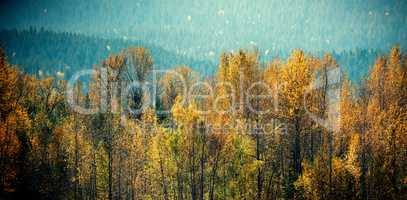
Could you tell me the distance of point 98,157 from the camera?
1615 inches

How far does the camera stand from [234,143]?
31.0 meters

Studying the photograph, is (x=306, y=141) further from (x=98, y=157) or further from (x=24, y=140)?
(x=24, y=140)

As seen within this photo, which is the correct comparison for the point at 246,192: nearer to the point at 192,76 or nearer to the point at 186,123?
the point at 186,123

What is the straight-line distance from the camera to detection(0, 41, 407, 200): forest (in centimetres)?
2970

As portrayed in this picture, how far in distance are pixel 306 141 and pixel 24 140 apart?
33.9 m

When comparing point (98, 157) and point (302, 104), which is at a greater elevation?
point (302, 104)

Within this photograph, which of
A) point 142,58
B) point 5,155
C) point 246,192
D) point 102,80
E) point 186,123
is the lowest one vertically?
point 246,192

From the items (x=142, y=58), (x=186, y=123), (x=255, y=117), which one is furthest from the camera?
(x=142, y=58)

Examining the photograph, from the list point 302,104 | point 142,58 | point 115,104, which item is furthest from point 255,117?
point 142,58

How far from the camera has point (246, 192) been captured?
104 ft

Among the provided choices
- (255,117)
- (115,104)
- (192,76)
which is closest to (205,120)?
(255,117)

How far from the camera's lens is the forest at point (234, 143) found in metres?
29.7

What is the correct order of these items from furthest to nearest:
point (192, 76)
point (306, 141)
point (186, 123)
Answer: point (192, 76) < point (306, 141) < point (186, 123)

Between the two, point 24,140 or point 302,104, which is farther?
point 24,140
